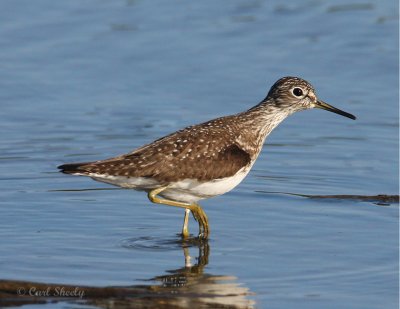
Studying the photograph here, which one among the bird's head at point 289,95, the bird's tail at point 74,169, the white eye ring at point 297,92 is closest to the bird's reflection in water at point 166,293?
the bird's tail at point 74,169

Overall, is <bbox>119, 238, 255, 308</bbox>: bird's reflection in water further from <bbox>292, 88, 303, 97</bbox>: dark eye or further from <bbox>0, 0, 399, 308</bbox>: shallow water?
<bbox>292, 88, 303, 97</bbox>: dark eye

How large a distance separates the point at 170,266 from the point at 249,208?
2.65m

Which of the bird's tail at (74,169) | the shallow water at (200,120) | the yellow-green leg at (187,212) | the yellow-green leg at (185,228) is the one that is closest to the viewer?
the shallow water at (200,120)

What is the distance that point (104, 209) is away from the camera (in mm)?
14352

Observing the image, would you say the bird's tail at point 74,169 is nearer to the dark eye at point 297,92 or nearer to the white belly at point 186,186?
the white belly at point 186,186

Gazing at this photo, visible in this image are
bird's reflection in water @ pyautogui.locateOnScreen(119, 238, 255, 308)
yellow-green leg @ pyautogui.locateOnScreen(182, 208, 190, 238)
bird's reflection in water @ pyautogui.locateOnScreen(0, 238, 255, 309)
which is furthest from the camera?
yellow-green leg @ pyautogui.locateOnScreen(182, 208, 190, 238)

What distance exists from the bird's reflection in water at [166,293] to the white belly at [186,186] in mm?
1255

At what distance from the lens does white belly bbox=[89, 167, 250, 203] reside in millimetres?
12750

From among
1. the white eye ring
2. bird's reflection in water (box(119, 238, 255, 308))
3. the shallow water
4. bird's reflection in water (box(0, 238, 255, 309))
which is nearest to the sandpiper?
the shallow water

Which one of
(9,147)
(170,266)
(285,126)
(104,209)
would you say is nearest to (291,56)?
(285,126)

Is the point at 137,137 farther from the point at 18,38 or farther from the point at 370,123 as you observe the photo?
the point at 18,38

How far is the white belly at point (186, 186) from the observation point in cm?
1275

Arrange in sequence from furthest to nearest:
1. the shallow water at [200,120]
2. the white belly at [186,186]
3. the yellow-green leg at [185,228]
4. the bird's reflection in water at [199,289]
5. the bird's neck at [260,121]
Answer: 1. the bird's neck at [260,121]
2. the yellow-green leg at [185,228]
3. the white belly at [186,186]
4. the shallow water at [200,120]
5. the bird's reflection in water at [199,289]

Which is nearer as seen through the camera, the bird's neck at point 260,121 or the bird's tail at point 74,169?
the bird's tail at point 74,169
